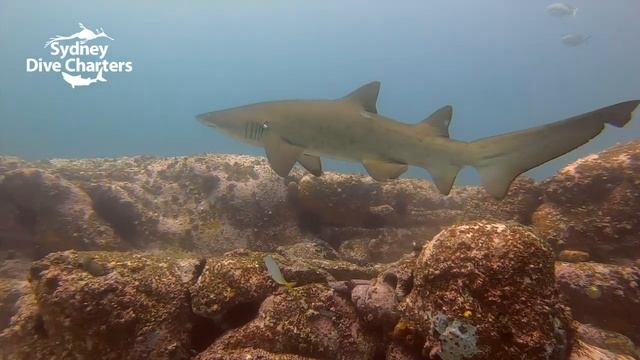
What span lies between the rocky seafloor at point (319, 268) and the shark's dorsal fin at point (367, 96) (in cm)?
264

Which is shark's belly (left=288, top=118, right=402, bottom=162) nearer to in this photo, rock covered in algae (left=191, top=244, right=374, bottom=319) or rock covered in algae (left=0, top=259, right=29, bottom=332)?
rock covered in algae (left=191, top=244, right=374, bottom=319)

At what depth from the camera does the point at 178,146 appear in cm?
14512

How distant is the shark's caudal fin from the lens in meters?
4.30

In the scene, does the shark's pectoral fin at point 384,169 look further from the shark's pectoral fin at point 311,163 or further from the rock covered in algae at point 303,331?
the rock covered in algae at point 303,331

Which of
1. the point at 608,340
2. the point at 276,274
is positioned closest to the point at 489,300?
the point at 276,274

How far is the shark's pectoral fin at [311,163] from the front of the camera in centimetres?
765

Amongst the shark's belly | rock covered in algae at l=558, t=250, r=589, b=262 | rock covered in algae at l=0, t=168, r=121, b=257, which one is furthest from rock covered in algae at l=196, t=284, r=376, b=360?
rock covered in algae at l=0, t=168, r=121, b=257

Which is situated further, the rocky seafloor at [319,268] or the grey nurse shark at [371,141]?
the grey nurse shark at [371,141]

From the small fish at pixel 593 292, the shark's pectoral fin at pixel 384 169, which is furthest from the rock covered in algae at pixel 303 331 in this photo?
the small fish at pixel 593 292

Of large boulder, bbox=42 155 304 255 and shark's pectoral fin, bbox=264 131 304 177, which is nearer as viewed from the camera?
shark's pectoral fin, bbox=264 131 304 177

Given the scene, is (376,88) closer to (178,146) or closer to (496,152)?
(496,152)

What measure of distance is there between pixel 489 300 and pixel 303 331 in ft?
7.69

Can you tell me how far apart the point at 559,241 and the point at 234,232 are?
718cm

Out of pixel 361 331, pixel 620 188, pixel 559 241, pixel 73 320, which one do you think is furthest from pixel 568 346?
pixel 73 320
